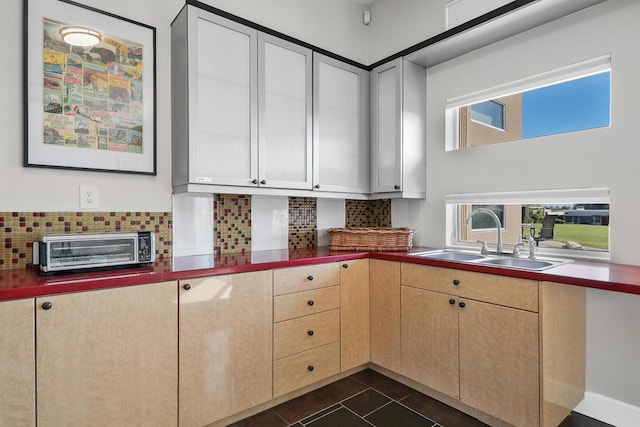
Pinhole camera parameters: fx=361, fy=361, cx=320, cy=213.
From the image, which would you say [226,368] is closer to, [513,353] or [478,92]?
[513,353]

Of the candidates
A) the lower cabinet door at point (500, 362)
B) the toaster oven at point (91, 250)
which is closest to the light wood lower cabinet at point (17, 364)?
the toaster oven at point (91, 250)

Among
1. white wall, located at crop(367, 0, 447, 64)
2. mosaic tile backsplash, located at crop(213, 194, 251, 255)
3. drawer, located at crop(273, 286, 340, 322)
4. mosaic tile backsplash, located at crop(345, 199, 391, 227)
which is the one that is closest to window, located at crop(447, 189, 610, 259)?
mosaic tile backsplash, located at crop(345, 199, 391, 227)

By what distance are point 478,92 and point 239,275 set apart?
2039mm

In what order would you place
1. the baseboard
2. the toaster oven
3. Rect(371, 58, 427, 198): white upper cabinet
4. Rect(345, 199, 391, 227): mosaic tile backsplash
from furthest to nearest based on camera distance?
Rect(345, 199, 391, 227): mosaic tile backsplash < Rect(371, 58, 427, 198): white upper cabinet < the baseboard < the toaster oven

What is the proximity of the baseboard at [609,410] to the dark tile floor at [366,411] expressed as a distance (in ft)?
0.13

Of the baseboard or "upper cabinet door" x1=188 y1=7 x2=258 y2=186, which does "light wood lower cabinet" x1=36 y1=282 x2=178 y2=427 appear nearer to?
"upper cabinet door" x1=188 y1=7 x2=258 y2=186

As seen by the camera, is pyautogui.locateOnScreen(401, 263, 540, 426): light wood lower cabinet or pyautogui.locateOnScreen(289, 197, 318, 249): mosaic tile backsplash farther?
pyautogui.locateOnScreen(289, 197, 318, 249): mosaic tile backsplash

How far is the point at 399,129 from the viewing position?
2.72 metres

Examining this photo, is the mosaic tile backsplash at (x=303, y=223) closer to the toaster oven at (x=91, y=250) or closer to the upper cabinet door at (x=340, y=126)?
the upper cabinet door at (x=340, y=126)

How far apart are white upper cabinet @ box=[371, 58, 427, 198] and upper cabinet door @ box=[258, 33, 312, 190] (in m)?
0.62

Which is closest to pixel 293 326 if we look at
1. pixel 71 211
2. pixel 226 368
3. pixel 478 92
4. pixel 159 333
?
pixel 226 368

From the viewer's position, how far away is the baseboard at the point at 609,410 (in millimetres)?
1840

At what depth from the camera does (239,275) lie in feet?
6.23

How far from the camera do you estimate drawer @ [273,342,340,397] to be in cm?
206
